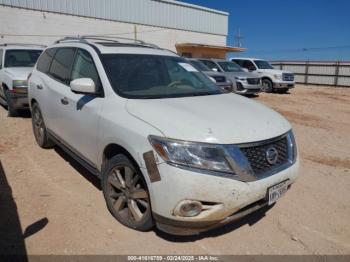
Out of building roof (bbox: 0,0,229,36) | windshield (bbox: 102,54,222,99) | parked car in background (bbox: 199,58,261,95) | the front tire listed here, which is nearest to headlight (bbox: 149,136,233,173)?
the front tire

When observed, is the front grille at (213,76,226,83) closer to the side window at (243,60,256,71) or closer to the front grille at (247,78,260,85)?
the front grille at (247,78,260,85)

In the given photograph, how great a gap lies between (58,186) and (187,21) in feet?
69.3

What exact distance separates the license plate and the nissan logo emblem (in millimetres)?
225

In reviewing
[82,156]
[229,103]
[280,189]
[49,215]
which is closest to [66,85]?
[82,156]

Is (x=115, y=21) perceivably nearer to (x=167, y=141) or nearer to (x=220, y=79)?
(x=220, y=79)

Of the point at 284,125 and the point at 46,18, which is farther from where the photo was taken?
the point at 46,18

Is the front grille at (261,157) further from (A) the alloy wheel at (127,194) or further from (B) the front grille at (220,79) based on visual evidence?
(B) the front grille at (220,79)

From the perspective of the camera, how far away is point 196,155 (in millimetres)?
2367

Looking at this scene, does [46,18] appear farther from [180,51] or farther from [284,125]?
[284,125]

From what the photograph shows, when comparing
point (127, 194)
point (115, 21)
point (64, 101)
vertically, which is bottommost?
point (127, 194)

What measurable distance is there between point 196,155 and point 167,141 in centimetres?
26

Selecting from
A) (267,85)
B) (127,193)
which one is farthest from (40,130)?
(267,85)

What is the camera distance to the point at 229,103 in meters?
3.25

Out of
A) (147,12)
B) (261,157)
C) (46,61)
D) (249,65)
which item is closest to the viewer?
(261,157)
